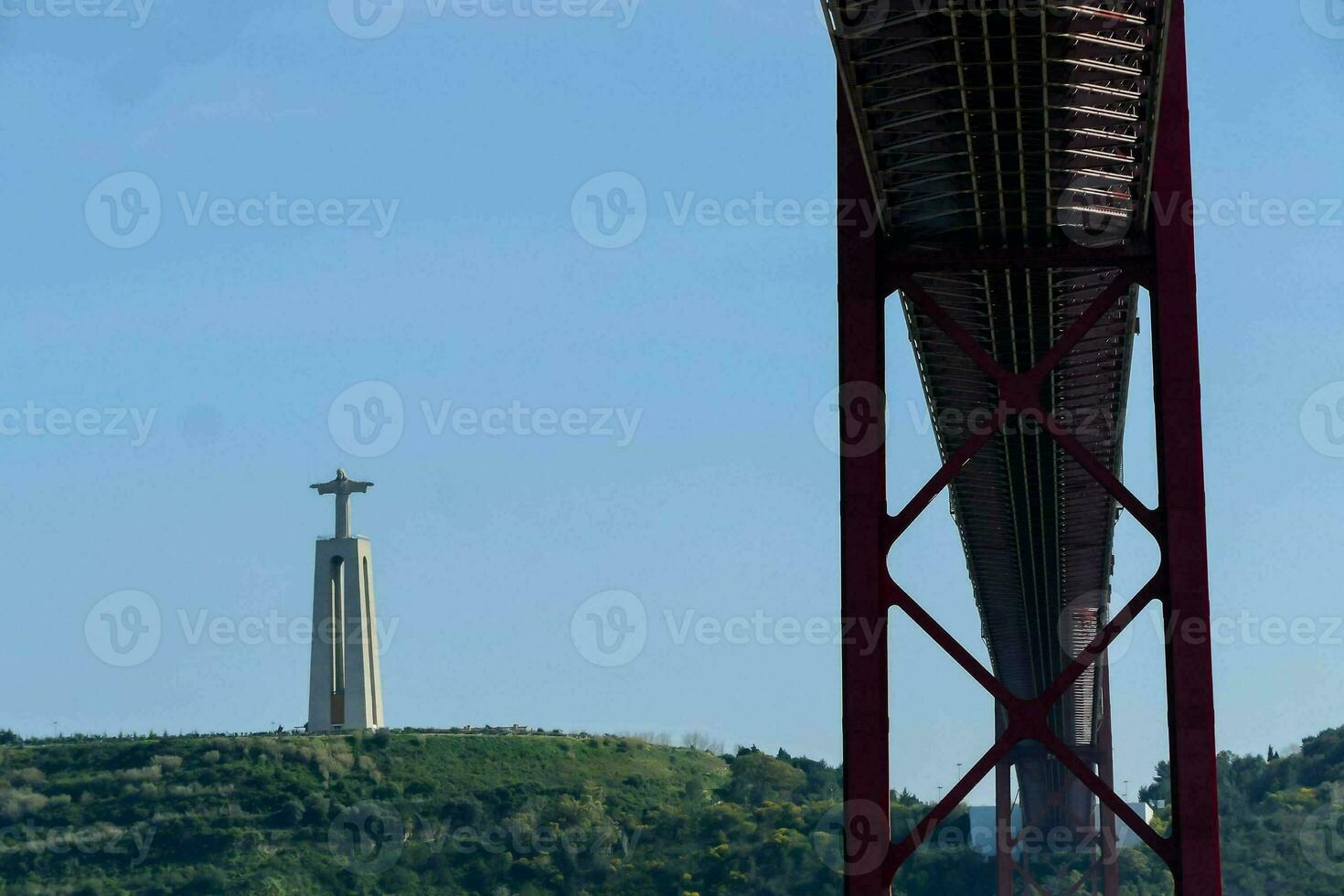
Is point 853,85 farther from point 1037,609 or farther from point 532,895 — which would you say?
point 532,895

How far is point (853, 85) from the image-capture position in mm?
18750

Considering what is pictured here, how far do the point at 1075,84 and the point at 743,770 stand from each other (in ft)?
353

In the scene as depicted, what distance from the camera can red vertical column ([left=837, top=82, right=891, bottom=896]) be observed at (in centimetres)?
2017

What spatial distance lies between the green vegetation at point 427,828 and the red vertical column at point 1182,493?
76.1 meters

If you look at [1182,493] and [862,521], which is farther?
[862,521]
